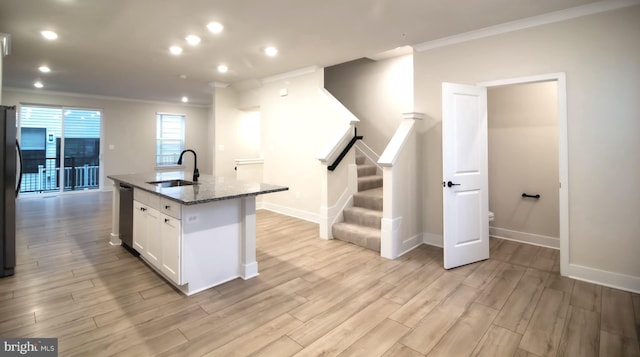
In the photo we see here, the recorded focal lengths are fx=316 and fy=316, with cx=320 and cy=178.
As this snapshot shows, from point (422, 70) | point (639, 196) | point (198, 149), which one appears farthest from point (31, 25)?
point (198, 149)

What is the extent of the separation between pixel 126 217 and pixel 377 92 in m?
4.51

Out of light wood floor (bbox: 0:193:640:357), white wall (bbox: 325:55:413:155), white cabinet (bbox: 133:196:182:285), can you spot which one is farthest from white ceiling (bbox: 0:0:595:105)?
light wood floor (bbox: 0:193:640:357)

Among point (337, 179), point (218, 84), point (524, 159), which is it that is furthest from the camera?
point (218, 84)

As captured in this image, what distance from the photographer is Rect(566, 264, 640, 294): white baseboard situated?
2829mm

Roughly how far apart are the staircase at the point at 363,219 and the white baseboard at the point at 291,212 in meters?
0.92

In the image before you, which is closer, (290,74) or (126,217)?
(126,217)

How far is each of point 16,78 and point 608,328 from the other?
9.57 meters

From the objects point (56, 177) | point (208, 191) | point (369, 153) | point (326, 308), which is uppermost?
point (369, 153)

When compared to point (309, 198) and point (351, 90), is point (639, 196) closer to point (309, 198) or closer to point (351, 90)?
point (309, 198)

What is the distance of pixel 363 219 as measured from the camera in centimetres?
436

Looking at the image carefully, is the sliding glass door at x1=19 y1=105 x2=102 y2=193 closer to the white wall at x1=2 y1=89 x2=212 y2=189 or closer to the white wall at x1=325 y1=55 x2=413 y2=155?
the white wall at x1=2 y1=89 x2=212 y2=189

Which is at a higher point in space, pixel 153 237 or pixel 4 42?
pixel 4 42

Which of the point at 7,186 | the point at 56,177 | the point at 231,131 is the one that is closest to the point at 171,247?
the point at 7,186

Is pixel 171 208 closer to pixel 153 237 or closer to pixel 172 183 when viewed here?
pixel 153 237
